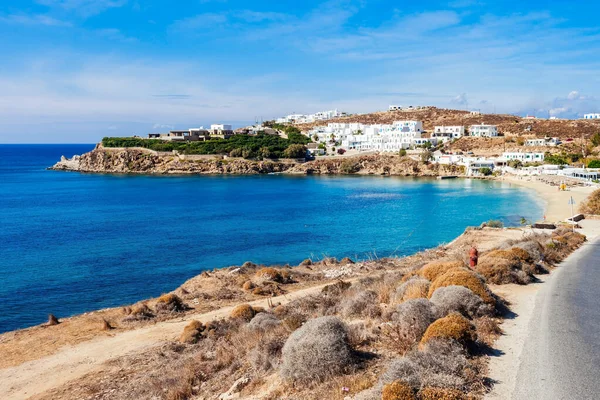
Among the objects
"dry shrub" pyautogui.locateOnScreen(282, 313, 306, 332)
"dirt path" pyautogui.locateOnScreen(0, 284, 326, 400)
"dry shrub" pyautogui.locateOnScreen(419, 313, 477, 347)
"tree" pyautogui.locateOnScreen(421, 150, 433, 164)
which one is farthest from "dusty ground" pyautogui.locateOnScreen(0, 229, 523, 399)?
"tree" pyautogui.locateOnScreen(421, 150, 433, 164)

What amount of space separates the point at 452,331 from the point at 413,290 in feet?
14.0

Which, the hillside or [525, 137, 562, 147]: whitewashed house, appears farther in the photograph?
the hillside

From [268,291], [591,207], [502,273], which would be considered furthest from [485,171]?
[502,273]

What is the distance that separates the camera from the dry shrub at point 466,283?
452 inches

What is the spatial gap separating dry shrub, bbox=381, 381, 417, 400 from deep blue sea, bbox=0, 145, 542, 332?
1813 cm

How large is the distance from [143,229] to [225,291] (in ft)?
85.3

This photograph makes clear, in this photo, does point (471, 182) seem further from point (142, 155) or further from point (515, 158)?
point (142, 155)

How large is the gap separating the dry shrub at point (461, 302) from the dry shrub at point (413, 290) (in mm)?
1541

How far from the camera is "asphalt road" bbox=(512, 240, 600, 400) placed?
7.27 meters

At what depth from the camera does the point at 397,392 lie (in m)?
6.35

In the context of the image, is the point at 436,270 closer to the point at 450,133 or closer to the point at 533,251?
the point at 533,251

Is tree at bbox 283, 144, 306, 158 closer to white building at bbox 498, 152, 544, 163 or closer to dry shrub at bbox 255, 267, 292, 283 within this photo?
white building at bbox 498, 152, 544, 163

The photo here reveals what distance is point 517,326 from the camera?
10.6 metres

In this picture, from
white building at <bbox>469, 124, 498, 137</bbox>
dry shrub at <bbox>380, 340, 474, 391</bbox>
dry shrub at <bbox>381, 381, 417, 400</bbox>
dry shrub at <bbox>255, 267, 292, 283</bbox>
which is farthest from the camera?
white building at <bbox>469, 124, 498, 137</bbox>
